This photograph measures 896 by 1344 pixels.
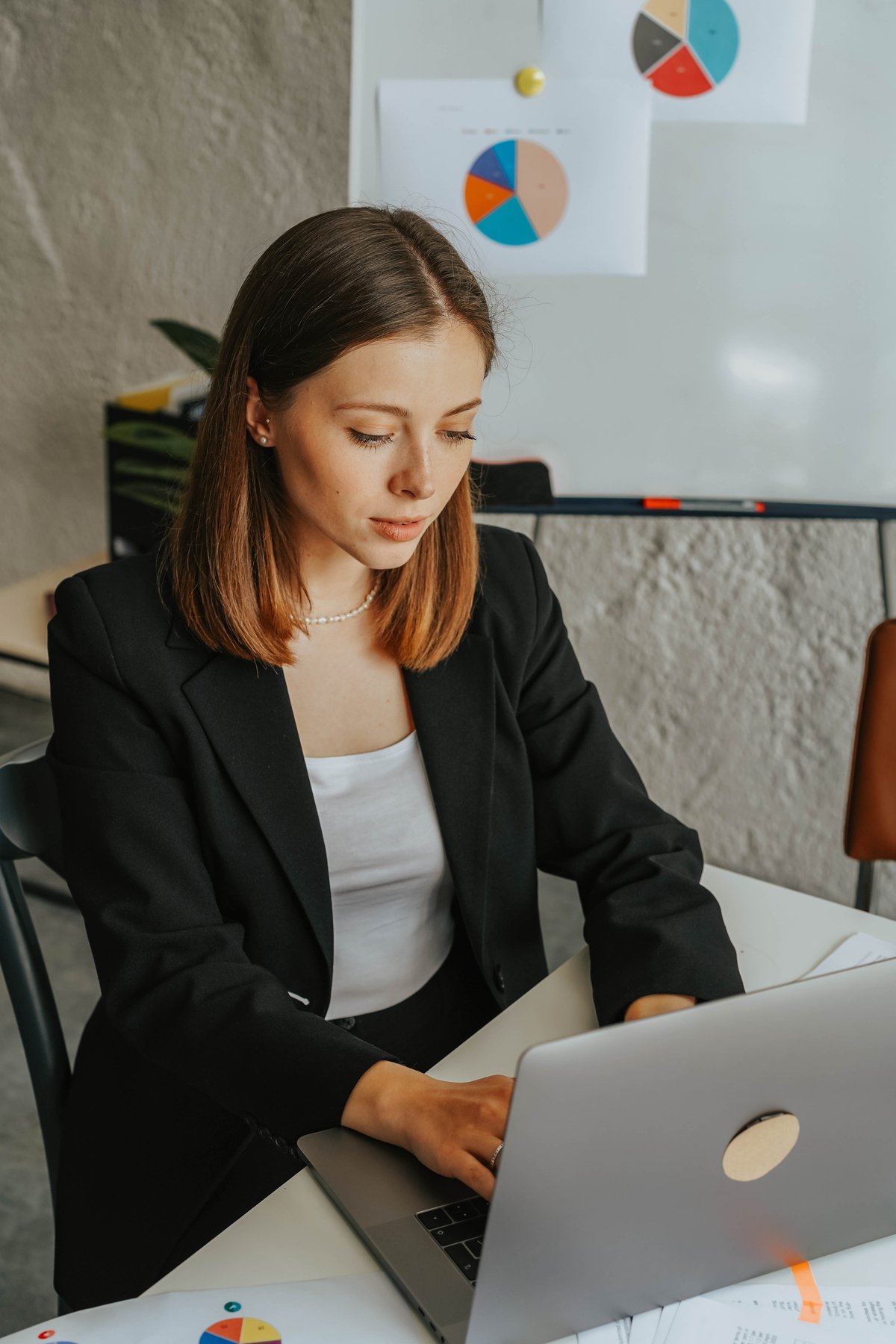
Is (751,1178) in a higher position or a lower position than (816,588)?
higher

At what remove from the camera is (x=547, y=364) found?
1903mm

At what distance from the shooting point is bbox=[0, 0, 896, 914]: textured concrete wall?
2777 mm

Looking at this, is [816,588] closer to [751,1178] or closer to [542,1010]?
[542,1010]

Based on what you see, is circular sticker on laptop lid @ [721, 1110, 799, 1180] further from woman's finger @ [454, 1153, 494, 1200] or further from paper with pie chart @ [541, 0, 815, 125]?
paper with pie chart @ [541, 0, 815, 125]

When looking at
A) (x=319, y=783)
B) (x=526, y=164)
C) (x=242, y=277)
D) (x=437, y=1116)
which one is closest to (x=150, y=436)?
(x=242, y=277)

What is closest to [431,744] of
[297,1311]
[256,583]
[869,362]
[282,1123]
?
[256,583]

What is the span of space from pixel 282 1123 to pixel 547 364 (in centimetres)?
133

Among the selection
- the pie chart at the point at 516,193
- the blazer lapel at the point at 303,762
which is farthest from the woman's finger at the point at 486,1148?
the pie chart at the point at 516,193

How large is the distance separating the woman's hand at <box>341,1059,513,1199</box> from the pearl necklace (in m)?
0.50

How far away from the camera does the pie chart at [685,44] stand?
168cm

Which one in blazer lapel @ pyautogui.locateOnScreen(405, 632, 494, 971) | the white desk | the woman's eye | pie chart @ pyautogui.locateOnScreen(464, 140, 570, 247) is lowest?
the white desk

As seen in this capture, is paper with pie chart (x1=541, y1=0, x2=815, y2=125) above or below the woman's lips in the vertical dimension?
above

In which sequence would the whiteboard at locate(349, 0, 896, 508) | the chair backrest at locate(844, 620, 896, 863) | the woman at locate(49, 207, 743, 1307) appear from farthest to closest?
A: the whiteboard at locate(349, 0, 896, 508)
the chair backrest at locate(844, 620, 896, 863)
the woman at locate(49, 207, 743, 1307)

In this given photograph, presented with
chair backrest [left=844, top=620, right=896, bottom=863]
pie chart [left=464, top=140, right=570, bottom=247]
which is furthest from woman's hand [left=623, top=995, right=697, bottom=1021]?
pie chart [left=464, top=140, right=570, bottom=247]
